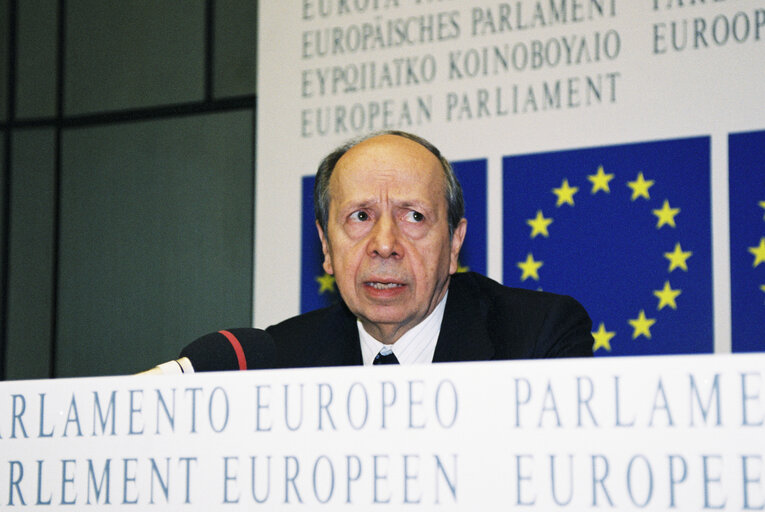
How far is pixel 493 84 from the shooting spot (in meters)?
3.53

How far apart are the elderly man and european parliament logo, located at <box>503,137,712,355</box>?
2.42 feet

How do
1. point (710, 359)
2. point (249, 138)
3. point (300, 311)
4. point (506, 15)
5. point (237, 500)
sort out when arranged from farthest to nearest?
point (249, 138)
point (300, 311)
point (506, 15)
point (237, 500)
point (710, 359)

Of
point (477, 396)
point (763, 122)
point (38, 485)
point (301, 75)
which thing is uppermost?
point (301, 75)

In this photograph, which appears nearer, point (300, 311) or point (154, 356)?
point (300, 311)

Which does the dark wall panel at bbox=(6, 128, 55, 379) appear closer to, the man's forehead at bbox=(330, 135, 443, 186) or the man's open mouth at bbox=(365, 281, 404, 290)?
the man's forehead at bbox=(330, 135, 443, 186)

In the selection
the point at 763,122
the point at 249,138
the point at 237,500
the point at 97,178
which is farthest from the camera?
the point at 97,178

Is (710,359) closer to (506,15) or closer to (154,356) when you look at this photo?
(506,15)

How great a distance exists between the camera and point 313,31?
12.8 feet

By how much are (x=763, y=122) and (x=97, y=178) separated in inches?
118

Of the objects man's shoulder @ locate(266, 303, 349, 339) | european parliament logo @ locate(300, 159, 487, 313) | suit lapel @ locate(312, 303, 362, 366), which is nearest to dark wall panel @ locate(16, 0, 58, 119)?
european parliament logo @ locate(300, 159, 487, 313)

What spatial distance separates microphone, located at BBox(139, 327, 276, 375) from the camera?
165cm

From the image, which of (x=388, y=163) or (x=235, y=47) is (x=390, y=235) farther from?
(x=235, y=47)

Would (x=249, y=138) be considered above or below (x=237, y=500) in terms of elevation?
above

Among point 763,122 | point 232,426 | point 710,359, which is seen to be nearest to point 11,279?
point 763,122
